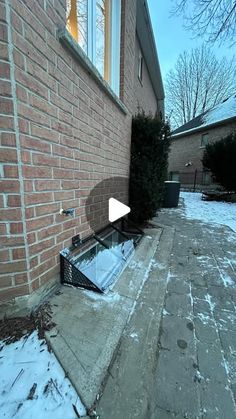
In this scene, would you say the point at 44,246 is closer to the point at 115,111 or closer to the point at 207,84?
the point at 115,111

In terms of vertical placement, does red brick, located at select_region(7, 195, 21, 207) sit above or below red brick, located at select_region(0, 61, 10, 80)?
below

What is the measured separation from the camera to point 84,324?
4.19ft

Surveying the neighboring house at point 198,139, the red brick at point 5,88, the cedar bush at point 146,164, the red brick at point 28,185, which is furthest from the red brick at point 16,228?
the neighboring house at point 198,139

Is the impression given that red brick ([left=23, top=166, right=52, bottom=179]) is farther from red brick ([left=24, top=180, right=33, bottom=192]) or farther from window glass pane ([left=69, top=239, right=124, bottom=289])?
window glass pane ([left=69, top=239, right=124, bottom=289])

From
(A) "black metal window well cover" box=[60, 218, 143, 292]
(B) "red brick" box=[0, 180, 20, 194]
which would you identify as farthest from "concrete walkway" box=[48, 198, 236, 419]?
(B) "red brick" box=[0, 180, 20, 194]

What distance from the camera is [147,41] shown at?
519 cm

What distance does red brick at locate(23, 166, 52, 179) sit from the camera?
3.99 ft

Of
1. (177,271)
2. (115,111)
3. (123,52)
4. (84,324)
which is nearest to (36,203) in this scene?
(84,324)

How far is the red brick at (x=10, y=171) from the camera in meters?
1.12

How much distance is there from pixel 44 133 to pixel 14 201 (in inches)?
20.7

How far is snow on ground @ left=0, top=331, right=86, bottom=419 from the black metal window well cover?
0.61m

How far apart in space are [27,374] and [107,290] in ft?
2.68
